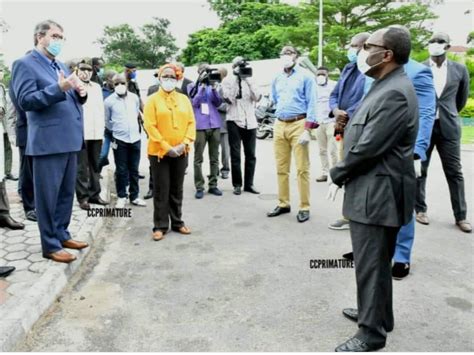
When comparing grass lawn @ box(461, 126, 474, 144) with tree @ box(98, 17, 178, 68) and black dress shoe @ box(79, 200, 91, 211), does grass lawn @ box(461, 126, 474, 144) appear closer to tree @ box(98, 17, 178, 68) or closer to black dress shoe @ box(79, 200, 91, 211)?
black dress shoe @ box(79, 200, 91, 211)

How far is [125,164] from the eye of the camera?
6281mm

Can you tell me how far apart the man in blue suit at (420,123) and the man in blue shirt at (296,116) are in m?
1.73

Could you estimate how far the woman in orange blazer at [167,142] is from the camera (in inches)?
195

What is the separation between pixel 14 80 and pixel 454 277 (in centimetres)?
415

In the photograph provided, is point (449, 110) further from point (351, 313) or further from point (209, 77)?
point (209, 77)

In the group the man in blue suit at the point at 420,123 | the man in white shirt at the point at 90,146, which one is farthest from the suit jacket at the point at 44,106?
the man in blue suit at the point at 420,123

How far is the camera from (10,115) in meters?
6.38

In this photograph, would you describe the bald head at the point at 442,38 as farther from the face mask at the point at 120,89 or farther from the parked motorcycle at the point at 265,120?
the parked motorcycle at the point at 265,120

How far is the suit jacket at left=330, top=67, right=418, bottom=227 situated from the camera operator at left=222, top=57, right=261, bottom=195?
4.31 metres

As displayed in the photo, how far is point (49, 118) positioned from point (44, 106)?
0.64 feet

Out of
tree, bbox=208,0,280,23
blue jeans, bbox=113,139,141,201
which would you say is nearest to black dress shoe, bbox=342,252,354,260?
blue jeans, bbox=113,139,141,201

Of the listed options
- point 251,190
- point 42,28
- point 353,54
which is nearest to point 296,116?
point 353,54

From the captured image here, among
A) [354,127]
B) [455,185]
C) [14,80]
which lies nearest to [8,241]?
[14,80]

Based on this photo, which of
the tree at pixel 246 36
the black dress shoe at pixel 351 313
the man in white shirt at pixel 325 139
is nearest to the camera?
the black dress shoe at pixel 351 313
